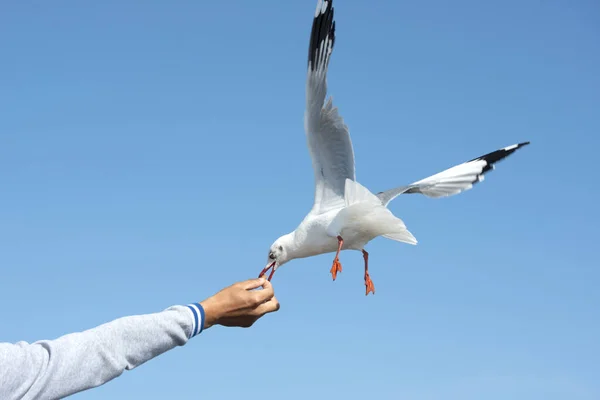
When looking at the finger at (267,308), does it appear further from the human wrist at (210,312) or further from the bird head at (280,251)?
the bird head at (280,251)

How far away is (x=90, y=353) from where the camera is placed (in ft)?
3.71

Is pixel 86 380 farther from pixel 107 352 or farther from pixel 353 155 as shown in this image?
pixel 353 155

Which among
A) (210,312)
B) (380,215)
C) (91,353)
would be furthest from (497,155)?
(91,353)

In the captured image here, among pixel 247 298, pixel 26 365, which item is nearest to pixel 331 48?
pixel 247 298

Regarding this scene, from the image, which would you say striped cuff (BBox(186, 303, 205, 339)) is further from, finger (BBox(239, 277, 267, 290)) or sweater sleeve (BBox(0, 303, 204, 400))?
finger (BBox(239, 277, 267, 290))

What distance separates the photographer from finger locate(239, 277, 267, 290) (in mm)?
1316

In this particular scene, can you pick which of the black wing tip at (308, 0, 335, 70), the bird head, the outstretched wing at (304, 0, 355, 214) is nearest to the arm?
the bird head

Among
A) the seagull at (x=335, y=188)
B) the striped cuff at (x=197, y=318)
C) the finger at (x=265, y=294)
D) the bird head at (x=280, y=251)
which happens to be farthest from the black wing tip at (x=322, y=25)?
the striped cuff at (x=197, y=318)

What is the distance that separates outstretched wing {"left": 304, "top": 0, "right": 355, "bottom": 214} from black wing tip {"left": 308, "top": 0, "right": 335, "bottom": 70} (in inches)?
0.4

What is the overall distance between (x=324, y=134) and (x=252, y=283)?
272 centimetres

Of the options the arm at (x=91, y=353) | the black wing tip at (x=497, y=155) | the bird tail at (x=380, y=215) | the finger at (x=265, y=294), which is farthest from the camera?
the black wing tip at (x=497, y=155)

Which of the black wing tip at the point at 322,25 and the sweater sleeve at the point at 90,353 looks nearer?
the sweater sleeve at the point at 90,353

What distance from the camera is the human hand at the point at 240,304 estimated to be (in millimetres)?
1263

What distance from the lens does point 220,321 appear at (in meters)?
1.29
